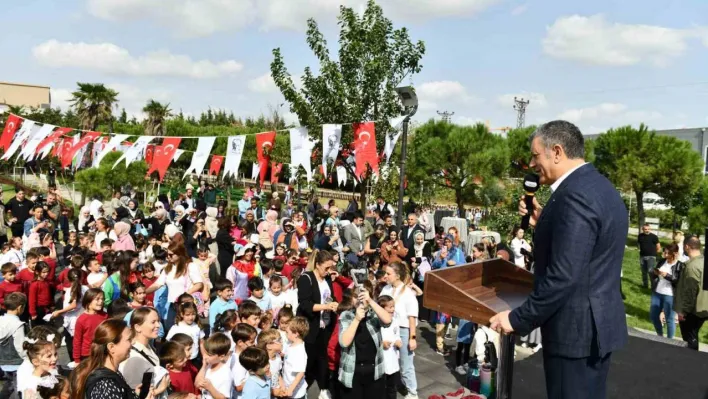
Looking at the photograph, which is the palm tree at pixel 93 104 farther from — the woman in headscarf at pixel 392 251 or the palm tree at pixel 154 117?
the woman in headscarf at pixel 392 251

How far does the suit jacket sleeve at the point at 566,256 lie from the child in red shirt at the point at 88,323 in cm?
465

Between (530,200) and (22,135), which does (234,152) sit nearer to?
(22,135)

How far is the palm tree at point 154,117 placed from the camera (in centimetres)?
3778

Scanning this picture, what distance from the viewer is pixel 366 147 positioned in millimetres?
11172

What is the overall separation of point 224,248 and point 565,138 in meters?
7.47

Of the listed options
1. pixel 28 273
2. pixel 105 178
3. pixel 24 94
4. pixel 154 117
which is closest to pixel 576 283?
pixel 28 273

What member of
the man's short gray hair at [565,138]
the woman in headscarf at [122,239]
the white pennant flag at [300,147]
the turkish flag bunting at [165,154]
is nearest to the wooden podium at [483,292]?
the man's short gray hair at [565,138]

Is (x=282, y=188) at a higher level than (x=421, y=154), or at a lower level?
lower

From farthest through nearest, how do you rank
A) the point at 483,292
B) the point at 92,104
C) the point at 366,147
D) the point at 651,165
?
the point at 92,104, the point at 651,165, the point at 366,147, the point at 483,292

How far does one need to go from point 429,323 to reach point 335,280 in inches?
144

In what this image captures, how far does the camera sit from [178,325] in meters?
5.16

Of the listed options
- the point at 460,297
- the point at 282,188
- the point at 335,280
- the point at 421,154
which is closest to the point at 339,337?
the point at 335,280

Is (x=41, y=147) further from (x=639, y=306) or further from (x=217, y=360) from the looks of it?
(x=639, y=306)

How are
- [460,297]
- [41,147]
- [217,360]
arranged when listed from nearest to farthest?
[460,297]
[217,360]
[41,147]
